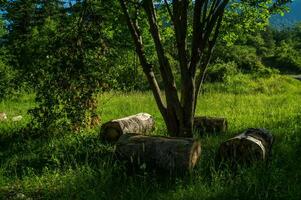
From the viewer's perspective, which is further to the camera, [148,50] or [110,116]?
[148,50]

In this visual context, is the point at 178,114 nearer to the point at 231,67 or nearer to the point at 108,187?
the point at 108,187

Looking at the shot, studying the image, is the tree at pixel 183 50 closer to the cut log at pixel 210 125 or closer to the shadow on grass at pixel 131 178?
the shadow on grass at pixel 131 178

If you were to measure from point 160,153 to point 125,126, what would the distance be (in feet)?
9.56

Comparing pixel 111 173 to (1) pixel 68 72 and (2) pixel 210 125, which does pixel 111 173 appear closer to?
(1) pixel 68 72

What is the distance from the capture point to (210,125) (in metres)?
10.2

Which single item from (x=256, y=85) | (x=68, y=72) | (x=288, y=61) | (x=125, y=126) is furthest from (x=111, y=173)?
(x=288, y=61)

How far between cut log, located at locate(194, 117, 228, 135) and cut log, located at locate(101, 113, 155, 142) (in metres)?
1.05

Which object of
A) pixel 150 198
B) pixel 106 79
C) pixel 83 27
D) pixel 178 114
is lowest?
pixel 150 198

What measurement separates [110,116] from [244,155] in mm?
7073

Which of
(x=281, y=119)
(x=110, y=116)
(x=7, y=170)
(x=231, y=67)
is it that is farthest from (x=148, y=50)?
(x=7, y=170)

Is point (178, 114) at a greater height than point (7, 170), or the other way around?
point (178, 114)

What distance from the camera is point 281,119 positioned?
1175 centimetres

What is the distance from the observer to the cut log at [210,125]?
10.1m

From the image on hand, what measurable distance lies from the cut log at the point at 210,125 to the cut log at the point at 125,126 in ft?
3.45
